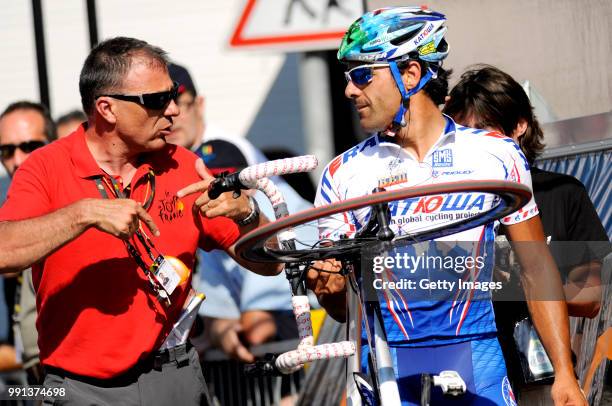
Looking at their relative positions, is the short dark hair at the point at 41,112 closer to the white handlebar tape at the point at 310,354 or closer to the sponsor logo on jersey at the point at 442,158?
the sponsor logo on jersey at the point at 442,158

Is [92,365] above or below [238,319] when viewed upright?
above

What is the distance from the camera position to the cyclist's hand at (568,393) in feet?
12.1

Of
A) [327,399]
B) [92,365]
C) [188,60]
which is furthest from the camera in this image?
[188,60]

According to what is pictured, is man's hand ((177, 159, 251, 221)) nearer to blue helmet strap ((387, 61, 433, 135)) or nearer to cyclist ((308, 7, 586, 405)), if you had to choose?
cyclist ((308, 7, 586, 405))

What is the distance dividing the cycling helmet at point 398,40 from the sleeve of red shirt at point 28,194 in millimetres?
1211

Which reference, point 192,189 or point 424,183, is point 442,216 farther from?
point 192,189

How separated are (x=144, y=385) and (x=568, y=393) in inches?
61.8

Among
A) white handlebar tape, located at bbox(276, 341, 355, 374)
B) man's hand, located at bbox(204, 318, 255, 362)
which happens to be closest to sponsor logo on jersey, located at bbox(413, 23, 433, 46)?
white handlebar tape, located at bbox(276, 341, 355, 374)

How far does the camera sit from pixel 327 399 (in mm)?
6348

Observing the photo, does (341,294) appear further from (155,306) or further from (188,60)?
(188,60)

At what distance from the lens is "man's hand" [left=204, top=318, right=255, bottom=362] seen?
6.97 meters

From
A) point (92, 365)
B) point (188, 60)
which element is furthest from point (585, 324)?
point (188, 60)

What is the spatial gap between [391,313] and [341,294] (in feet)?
0.79

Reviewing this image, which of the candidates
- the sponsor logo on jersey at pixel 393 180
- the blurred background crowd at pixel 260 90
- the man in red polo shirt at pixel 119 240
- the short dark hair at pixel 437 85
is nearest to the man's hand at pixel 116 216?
the man in red polo shirt at pixel 119 240
